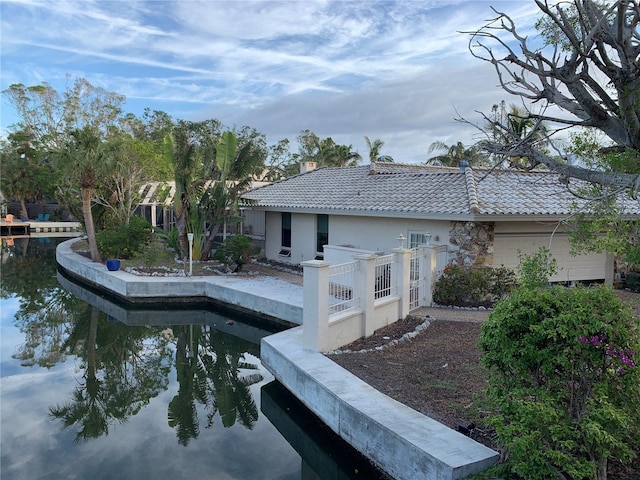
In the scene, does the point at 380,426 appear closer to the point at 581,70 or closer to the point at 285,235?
the point at 581,70

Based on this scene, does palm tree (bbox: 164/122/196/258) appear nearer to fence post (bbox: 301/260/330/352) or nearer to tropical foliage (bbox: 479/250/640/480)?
fence post (bbox: 301/260/330/352)

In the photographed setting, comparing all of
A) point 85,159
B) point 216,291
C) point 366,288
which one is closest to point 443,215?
point 366,288

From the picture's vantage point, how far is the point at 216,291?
15.3 m

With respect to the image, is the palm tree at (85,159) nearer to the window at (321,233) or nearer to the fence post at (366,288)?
the window at (321,233)

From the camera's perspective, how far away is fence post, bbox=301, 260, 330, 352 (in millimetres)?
8430

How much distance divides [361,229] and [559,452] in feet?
40.9

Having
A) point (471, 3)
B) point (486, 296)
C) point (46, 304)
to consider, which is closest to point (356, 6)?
point (471, 3)

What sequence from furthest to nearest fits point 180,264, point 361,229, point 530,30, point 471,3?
point 180,264, point 361,229, point 471,3, point 530,30

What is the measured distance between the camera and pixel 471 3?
8.41 metres

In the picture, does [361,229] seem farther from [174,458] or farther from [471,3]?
[174,458]

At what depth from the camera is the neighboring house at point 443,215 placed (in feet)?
41.3

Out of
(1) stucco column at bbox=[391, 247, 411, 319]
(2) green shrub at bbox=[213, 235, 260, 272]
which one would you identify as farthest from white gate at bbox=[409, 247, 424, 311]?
(2) green shrub at bbox=[213, 235, 260, 272]

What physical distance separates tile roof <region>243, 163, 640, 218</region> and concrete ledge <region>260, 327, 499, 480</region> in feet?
15.2

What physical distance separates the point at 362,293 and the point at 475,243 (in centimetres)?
439
